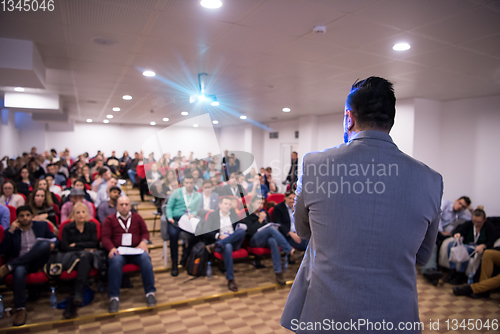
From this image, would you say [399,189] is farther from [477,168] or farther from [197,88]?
[477,168]

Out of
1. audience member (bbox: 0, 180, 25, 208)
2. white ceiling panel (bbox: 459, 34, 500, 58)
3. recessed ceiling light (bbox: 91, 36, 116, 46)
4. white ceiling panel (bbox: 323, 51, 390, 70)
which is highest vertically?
recessed ceiling light (bbox: 91, 36, 116, 46)

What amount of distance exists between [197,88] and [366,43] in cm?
402

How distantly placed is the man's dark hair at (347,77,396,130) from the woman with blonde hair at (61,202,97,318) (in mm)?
3754

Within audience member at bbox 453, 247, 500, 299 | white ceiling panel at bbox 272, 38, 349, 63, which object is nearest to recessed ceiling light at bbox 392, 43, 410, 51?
white ceiling panel at bbox 272, 38, 349, 63

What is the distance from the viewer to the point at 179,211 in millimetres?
5258

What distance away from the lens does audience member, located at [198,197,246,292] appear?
4.74 metres

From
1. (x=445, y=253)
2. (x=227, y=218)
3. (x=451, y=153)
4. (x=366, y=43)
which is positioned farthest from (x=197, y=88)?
(x=451, y=153)

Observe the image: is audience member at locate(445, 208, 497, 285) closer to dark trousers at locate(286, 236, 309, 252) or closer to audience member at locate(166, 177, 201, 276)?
dark trousers at locate(286, 236, 309, 252)

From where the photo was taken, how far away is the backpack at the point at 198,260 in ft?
15.8

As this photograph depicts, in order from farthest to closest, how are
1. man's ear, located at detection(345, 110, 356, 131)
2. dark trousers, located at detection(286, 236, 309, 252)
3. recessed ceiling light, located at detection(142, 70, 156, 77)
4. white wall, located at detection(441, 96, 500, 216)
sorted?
white wall, located at detection(441, 96, 500, 216) < recessed ceiling light, located at detection(142, 70, 156, 77) < dark trousers, located at detection(286, 236, 309, 252) < man's ear, located at detection(345, 110, 356, 131)

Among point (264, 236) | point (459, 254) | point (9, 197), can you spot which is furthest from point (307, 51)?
point (9, 197)

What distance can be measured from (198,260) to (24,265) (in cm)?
215

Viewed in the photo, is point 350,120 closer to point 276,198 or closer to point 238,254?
point 238,254

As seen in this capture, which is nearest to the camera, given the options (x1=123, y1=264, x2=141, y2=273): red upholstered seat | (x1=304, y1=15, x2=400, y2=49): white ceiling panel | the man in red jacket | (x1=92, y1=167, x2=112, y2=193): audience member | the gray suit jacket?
the gray suit jacket
